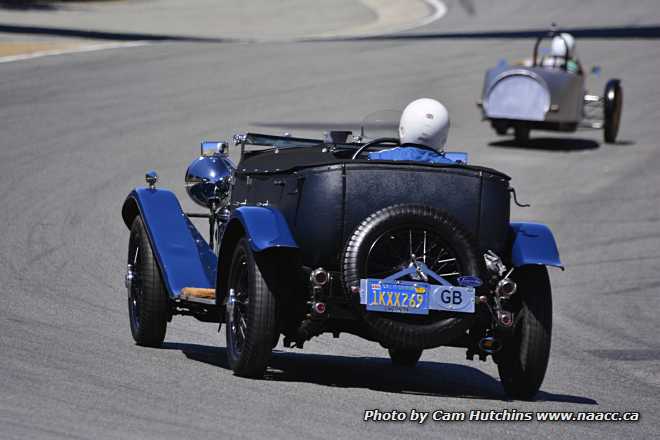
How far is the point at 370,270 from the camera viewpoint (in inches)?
254

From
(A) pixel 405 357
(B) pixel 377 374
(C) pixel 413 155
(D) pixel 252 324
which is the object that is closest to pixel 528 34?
(A) pixel 405 357

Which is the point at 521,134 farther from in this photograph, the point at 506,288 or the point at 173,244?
the point at 506,288

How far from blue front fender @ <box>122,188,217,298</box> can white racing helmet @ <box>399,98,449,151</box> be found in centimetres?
152

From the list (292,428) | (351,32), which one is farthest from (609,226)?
(351,32)

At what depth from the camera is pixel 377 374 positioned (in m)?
7.71

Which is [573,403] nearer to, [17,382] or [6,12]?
[17,382]

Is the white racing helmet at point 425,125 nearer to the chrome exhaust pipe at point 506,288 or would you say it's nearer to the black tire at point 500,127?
the chrome exhaust pipe at point 506,288

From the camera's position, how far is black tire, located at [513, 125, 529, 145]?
19.9 m

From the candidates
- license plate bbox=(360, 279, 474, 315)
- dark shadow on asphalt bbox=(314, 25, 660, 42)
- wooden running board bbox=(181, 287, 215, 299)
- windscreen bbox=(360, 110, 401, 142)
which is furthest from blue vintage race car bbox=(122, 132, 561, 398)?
dark shadow on asphalt bbox=(314, 25, 660, 42)

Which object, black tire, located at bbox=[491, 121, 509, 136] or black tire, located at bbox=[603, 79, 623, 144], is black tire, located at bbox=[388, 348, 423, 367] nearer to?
black tire, located at bbox=[491, 121, 509, 136]

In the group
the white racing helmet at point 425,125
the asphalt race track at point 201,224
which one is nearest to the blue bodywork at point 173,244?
the asphalt race track at point 201,224

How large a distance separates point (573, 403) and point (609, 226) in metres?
7.85

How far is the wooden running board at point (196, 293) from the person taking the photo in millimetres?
7395

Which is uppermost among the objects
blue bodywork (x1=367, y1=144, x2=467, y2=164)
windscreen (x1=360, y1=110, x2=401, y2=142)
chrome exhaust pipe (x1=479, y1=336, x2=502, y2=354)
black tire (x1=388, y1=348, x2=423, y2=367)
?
windscreen (x1=360, y1=110, x2=401, y2=142)
